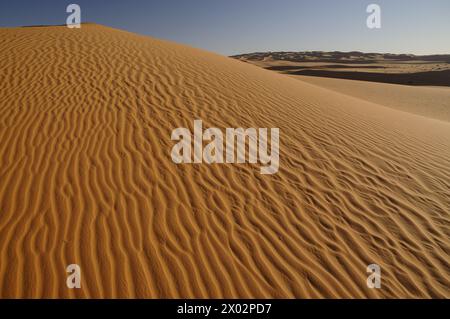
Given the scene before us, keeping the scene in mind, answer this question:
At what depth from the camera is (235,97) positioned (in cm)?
771

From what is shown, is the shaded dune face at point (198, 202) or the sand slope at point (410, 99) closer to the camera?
the shaded dune face at point (198, 202)

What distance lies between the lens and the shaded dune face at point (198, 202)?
3094mm

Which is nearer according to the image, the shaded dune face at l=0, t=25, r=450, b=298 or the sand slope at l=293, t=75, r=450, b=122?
the shaded dune face at l=0, t=25, r=450, b=298

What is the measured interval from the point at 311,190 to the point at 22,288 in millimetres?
3912

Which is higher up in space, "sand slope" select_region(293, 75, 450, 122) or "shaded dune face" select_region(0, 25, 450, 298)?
"sand slope" select_region(293, 75, 450, 122)

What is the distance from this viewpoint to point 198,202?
4.09 meters

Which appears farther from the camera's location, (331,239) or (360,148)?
(360,148)

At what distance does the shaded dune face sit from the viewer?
3.09m

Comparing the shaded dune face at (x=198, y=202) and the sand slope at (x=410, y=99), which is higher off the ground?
the sand slope at (x=410, y=99)

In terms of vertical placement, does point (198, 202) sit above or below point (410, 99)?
below

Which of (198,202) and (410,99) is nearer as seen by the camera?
(198,202)
